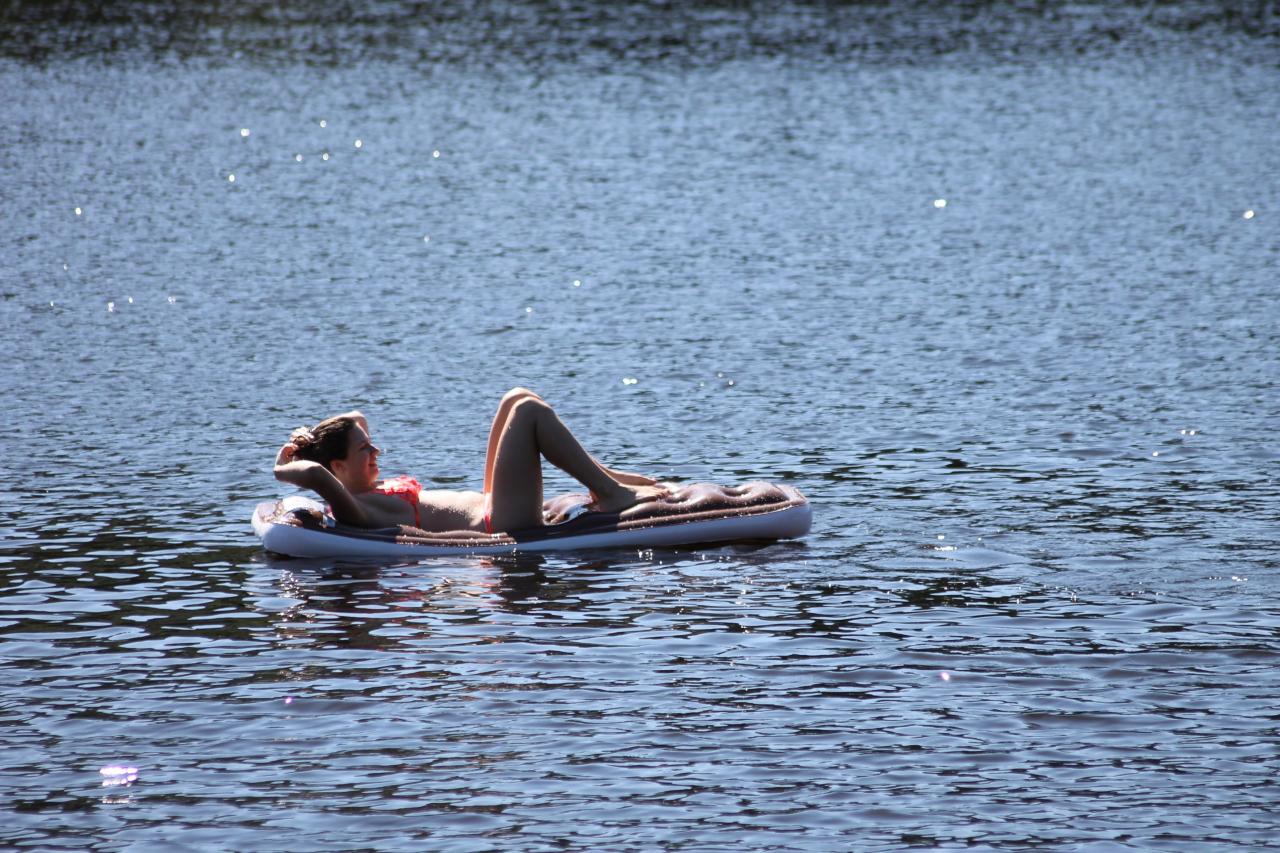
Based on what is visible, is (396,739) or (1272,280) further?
(1272,280)

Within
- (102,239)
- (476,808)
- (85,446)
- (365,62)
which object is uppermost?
(365,62)

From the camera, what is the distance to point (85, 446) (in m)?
19.4

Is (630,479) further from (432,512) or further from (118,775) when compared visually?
(118,775)

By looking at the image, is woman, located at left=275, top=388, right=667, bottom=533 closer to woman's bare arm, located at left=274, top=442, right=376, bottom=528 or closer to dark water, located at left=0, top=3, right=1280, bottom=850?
woman's bare arm, located at left=274, top=442, right=376, bottom=528

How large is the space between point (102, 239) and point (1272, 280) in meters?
19.8

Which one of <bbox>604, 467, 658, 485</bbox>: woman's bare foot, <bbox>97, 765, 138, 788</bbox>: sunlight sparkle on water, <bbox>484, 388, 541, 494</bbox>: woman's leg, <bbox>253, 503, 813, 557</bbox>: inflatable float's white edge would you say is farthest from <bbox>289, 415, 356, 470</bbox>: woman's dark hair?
<bbox>97, 765, 138, 788</bbox>: sunlight sparkle on water

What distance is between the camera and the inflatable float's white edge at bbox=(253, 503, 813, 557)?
1521 cm

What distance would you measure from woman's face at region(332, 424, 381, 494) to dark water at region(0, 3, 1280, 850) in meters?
0.80

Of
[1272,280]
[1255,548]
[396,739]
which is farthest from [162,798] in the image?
[1272,280]

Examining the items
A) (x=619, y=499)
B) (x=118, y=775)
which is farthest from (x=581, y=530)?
(x=118, y=775)

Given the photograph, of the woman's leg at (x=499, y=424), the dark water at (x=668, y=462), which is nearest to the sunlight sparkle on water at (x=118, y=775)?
the dark water at (x=668, y=462)

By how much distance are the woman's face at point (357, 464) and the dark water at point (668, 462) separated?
2.64 feet

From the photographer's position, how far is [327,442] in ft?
50.0

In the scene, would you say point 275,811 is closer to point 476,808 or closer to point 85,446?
point 476,808
